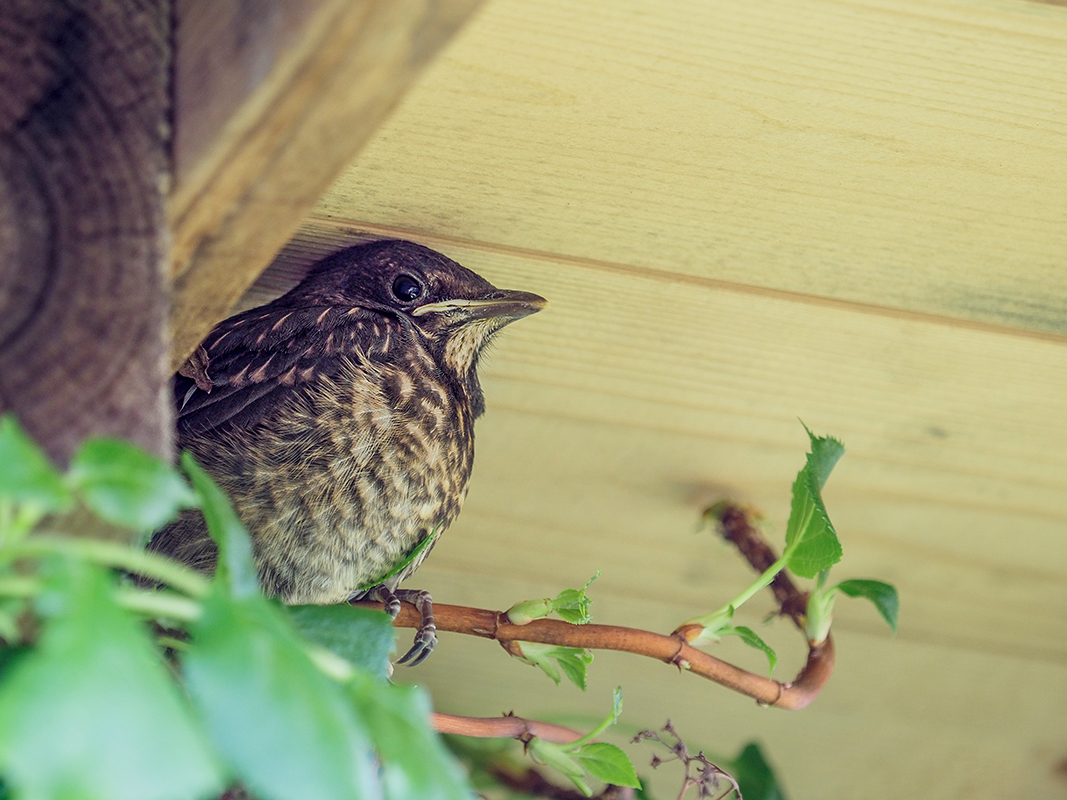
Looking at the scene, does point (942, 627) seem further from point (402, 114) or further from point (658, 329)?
point (402, 114)

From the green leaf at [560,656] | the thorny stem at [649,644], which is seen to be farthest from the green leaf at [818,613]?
the green leaf at [560,656]

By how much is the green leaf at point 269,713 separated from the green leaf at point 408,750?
0.09 feet

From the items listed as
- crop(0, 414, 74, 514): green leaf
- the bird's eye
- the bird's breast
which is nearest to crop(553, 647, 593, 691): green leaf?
the bird's breast

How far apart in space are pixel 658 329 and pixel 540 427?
0.80 ft

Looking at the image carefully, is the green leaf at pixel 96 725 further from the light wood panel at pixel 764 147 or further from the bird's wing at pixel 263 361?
the bird's wing at pixel 263 361

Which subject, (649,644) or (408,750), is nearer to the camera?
(408,750)

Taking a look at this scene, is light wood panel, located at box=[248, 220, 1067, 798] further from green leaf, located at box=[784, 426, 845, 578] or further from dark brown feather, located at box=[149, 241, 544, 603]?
green leaf, located at box=[784, 426, 845, 578]

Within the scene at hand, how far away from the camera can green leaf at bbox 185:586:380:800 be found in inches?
16.0

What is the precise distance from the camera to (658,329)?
1.31 meters

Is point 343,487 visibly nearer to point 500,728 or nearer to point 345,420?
point 345,420

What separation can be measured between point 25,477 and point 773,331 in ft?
3.37

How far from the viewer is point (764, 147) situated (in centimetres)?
107

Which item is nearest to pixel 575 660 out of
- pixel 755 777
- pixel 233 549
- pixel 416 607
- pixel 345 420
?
pixel 416 607

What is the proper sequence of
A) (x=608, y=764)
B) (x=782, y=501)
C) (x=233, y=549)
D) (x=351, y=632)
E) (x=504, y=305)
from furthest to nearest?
(x=782, y=501) → (x=504, y=305) → (x=608, y=764) → (x=351, y=632) → (x=233, y=549)
